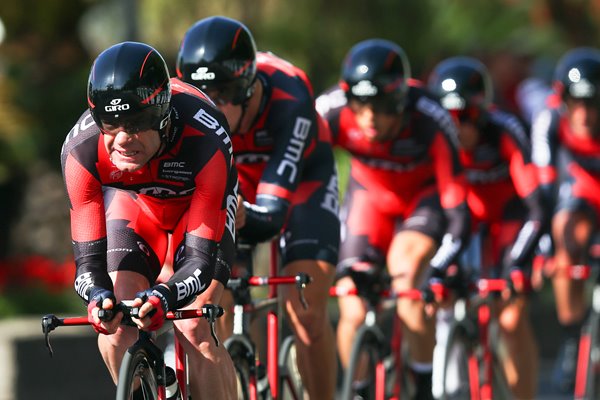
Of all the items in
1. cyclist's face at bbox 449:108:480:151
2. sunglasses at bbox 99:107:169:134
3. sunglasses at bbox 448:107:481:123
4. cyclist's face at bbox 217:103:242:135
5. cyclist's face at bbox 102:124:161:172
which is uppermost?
sunglasses at bbox 448:107:481:123

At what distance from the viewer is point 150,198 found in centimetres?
722

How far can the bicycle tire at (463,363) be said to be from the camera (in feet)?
32.6

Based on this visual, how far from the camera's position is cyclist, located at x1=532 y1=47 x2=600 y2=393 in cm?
1141

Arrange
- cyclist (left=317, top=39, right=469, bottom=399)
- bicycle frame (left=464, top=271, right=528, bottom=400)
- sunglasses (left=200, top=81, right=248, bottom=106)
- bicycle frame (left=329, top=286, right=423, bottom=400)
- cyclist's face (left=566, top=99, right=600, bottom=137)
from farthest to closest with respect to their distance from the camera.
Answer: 1. cyclist's face (left=566, top=99, right=600, bottom=137)
2. bicycle frame (left=464, top=271, right=528, bottom=400)
3. cyclist (left=317, top=39, right=469, bottom=399)
4. bicycle frame (left=329, top=286, right=423, bottom=400)
5. sunglasses (left=200, top=81, right=248, bottom=106)

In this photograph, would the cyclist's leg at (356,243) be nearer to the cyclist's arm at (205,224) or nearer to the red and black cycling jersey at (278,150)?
the red and black cycling jersey at (278,150)

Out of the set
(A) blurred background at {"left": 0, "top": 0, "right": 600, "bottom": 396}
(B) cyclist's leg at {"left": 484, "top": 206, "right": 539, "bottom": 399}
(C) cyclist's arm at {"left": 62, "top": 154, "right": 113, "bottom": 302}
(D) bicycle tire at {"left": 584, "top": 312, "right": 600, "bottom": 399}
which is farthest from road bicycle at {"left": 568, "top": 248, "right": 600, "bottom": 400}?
(C) cyclist's arm at {"left": 62, "top": 154, "right": 113, "bottom": 302}

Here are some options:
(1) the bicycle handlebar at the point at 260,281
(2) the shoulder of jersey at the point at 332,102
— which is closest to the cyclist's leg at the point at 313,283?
(1) the bicycle handlebar at the point at 260,281

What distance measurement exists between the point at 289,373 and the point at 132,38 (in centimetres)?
500

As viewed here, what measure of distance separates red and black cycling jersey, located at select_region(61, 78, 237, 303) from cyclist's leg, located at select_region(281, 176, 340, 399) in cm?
146

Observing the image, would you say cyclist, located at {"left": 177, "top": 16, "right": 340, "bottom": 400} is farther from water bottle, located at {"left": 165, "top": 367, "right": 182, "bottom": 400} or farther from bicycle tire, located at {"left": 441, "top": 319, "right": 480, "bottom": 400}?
bicycle tire, located at {"left": 441, "top": 319, "right": 480, "bottom": 400}

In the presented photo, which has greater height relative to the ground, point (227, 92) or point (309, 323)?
point (227, 92)

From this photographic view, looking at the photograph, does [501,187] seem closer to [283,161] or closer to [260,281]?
[283,161]

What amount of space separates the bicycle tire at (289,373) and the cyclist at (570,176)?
11.1 feet

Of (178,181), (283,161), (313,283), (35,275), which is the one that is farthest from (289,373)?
(35,275)
